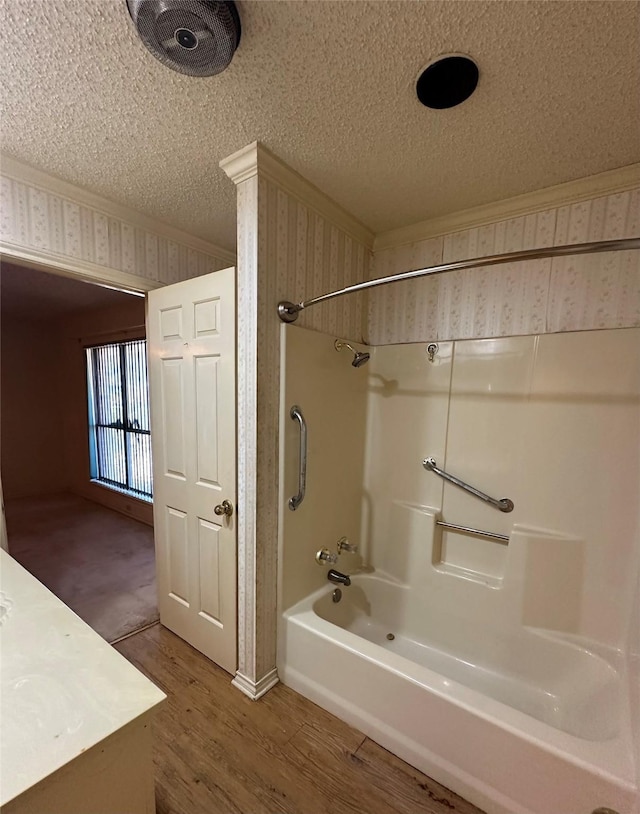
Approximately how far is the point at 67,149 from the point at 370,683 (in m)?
2.61

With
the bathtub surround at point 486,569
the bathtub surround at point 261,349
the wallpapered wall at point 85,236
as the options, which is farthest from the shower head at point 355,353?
the wallpapered wall at point 85,236

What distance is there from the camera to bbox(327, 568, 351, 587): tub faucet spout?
74.2 inches

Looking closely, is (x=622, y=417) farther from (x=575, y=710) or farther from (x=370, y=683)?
(x=370, y=683)

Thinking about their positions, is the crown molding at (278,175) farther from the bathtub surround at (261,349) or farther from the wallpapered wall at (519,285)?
the wallpapered wall at (519,285)

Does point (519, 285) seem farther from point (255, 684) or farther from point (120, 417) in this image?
point (120, 417)

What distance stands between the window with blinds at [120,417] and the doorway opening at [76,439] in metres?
0.01

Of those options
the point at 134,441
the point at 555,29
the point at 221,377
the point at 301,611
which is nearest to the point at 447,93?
the point at 555,29

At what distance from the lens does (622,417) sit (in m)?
1.52

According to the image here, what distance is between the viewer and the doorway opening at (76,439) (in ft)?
9.45

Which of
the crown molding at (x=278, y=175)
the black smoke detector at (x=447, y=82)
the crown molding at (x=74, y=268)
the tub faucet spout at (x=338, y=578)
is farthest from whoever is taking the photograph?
the tub faucet spout at (x=338, y=578)

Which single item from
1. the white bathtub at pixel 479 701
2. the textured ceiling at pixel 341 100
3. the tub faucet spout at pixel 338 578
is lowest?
the white bathtub at pixel 479 701

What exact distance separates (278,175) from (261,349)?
799 millimetres

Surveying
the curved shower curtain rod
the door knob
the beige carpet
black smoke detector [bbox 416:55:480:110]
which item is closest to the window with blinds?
the beige carpet

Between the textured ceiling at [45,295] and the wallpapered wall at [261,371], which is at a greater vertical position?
the textured ceiling at [45,295]
